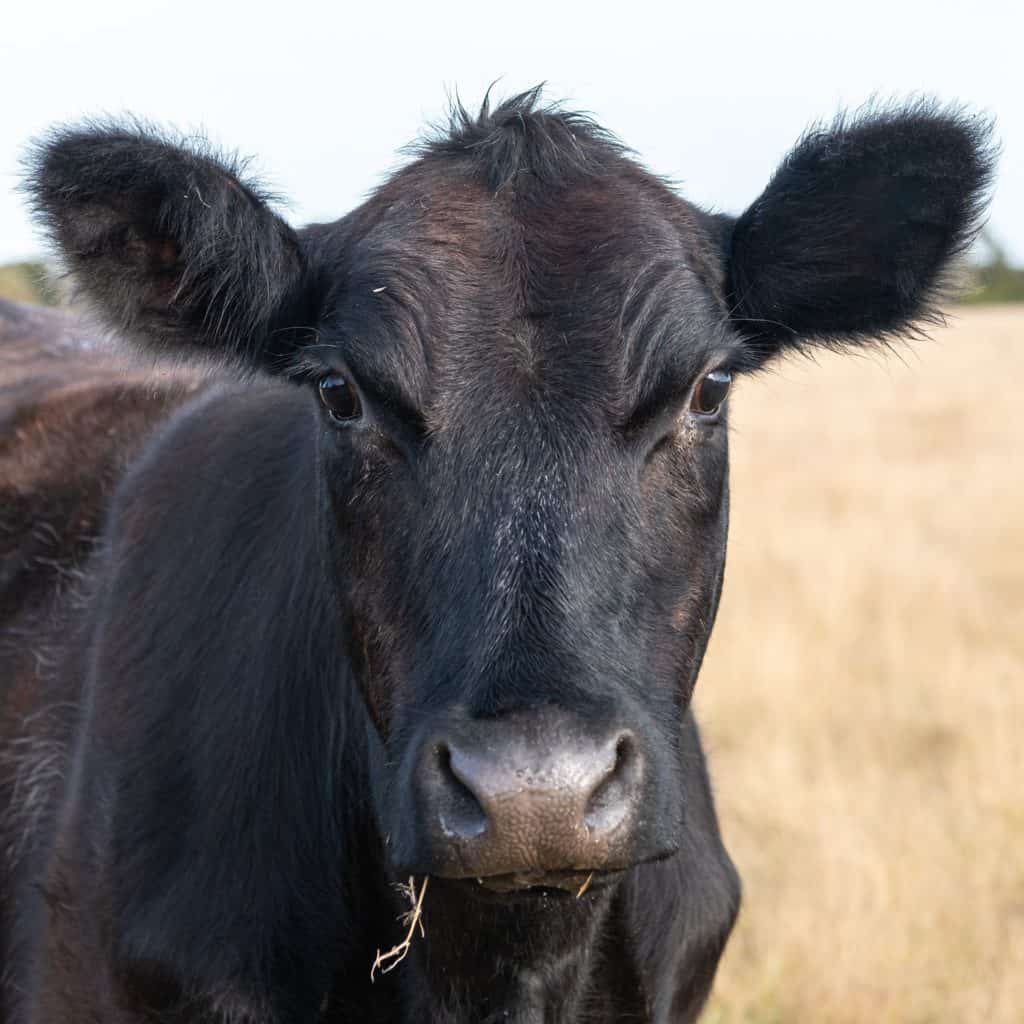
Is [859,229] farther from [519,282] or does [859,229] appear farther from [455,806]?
[455,806]

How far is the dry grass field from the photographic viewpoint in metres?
6.10

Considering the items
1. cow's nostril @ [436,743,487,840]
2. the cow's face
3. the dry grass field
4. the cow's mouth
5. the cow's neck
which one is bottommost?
the dry grass field

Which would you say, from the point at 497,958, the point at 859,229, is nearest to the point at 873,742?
the point at 859,229

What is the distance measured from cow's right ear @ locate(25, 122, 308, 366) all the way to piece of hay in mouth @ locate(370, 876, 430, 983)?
1.33 meters

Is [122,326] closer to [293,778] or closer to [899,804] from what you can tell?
[293,778]

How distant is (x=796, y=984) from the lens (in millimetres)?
6004

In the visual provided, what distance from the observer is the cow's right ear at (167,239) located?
136 inches

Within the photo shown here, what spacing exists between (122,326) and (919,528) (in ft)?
37.1

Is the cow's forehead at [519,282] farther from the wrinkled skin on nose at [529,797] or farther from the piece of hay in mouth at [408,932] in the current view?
the piece of hay in mouth at [408,932]

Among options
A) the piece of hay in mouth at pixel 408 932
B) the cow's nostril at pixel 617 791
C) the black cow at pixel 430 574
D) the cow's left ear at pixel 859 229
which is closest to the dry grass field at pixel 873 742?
the cow's left ear at pixel 859 229

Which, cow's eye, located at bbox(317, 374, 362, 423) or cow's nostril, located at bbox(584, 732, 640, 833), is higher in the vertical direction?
cow's eye, located at bbox(317, 374, 362, 423)

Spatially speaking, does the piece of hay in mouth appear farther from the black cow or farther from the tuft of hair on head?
the tuft of hair on head

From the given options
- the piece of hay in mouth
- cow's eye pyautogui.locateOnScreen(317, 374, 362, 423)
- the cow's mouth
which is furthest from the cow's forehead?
the piece of hay in mouth

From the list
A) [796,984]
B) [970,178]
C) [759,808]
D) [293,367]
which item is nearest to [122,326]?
[293,367]
